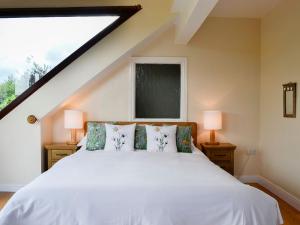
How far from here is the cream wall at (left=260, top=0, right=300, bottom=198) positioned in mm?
3014

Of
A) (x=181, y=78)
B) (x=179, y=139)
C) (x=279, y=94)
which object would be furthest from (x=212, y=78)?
(x=179, y=139)

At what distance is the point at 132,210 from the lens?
1.77 meters

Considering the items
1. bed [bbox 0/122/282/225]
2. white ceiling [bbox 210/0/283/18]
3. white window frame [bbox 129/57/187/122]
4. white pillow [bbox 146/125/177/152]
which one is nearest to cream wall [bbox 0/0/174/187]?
white window frame [bbox 129/57/187/122]

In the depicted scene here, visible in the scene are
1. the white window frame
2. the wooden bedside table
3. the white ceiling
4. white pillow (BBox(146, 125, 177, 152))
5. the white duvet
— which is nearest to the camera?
the white duvet

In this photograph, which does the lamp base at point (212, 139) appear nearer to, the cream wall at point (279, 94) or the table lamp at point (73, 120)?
the cream wall at point (279, 94)

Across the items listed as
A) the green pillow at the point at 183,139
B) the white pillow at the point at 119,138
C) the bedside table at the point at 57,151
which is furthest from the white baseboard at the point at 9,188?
the green pillow at the point at 183,139

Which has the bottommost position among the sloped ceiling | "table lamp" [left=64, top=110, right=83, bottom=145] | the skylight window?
"table lamp" [left=64, top=110, right=83, bottom=145]

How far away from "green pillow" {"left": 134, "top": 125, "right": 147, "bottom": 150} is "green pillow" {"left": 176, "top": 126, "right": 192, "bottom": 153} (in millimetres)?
467

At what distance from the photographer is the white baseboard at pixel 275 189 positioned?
3.01 meters

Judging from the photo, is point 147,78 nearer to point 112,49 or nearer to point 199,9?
point 112,49

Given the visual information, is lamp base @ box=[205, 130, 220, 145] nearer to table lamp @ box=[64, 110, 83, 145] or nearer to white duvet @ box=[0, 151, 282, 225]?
white duvet @ box=[0, 151, 282, 225]

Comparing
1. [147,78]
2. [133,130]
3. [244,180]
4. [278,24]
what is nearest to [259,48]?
[278,24]

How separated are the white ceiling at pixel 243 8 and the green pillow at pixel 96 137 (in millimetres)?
2456

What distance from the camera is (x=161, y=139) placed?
327 cm
